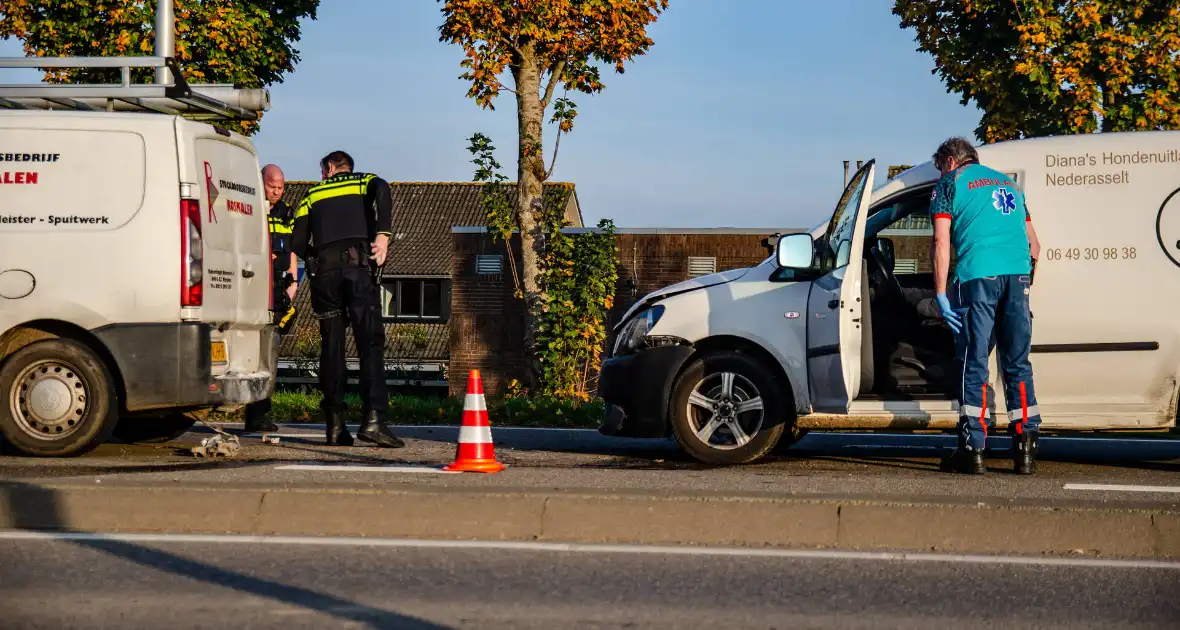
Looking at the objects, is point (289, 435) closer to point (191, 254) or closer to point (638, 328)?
point (191, 254)

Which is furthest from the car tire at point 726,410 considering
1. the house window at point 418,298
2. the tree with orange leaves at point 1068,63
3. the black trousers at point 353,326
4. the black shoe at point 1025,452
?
the house window at point 418,298

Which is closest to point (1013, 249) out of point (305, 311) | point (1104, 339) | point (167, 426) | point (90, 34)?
point (1104, 339)

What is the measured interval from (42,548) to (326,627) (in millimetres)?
1996

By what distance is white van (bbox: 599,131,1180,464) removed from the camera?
8.34 m

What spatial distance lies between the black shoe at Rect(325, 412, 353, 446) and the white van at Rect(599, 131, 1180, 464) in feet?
6.35

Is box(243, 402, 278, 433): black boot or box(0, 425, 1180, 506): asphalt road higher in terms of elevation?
box(243, 402, 278, 433): black boot

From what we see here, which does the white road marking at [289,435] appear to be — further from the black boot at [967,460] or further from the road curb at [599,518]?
the black boot at [967,460]

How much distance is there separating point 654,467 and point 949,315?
194 centimetres

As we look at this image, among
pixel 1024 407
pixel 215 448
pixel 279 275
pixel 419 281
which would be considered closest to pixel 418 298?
pixel 419 281

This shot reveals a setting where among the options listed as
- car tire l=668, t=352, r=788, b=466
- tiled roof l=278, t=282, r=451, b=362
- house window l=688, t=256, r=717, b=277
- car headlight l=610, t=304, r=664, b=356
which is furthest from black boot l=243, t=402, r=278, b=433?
tiled roof l=278, t=282, r=451, b=362

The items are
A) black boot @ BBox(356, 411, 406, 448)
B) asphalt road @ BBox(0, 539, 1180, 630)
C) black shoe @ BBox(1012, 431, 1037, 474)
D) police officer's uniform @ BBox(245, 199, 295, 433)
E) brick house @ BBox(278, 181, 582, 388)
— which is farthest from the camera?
brick house @ BBox(278, 181, 582, 388)

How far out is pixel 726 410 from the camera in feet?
29.0

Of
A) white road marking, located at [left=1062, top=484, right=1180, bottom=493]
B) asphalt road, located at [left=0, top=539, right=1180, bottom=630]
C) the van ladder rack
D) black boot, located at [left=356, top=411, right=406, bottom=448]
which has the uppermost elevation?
the van ladder rack

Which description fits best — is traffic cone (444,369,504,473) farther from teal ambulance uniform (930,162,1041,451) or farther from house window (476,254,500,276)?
house window (476,254,500,276)
